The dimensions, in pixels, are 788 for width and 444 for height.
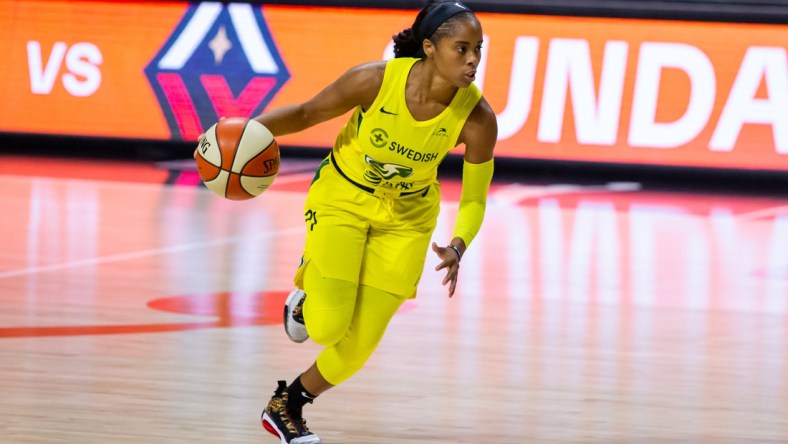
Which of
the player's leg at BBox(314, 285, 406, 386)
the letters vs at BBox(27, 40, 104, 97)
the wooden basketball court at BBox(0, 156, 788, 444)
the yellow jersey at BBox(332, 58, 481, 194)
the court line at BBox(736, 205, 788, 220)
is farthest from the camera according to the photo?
the letters vs at BBox(27, 40, 104, 97)

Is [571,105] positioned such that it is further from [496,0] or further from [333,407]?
[333,407]

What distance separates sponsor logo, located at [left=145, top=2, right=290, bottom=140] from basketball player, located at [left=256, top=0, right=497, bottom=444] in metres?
9.66

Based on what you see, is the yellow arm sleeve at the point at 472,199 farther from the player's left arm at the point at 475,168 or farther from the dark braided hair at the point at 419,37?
the dark braided hair at the point at 419,37

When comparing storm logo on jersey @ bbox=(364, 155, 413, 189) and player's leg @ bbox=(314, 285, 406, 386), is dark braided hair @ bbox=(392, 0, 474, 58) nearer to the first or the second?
storm logo on jersey @ bbox=(364, 155, 413, 189)

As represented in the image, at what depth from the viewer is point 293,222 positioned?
11492 mm

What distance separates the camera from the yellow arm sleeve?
16.8 ft

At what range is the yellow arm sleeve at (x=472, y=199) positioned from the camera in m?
5.11

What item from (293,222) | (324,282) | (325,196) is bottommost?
(324,282)

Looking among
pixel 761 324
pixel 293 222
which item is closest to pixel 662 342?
pixel 761 324

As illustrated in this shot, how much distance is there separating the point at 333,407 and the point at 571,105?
8.73 m

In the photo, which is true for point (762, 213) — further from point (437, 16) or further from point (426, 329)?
point (437, 16)

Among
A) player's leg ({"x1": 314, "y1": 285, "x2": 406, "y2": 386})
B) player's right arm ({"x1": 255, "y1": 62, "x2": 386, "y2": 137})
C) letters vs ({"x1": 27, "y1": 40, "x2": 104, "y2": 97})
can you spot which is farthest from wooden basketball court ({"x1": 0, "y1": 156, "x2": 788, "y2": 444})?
letters vs ({"x1": 27, "y1": 40, "x2": 104, "y2": 97})

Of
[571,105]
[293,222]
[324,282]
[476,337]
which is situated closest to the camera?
[324,282]

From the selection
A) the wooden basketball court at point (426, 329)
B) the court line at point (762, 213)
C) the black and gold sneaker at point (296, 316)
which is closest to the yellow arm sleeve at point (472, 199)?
the black and gold sneaker at point (296, 316)
